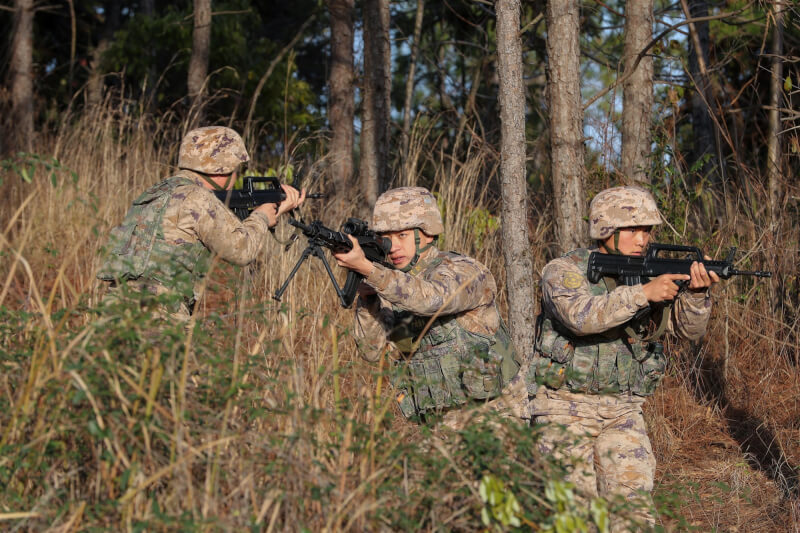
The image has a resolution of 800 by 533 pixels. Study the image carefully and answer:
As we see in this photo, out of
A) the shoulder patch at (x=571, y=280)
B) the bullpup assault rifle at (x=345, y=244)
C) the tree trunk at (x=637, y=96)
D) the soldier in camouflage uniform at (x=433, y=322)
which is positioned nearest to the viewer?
the bullpup assault rifle at (x=345, y=244)

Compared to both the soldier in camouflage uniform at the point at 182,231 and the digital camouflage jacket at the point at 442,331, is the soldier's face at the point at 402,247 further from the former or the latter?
the soldier in camouflage uniform at the point at 182,231

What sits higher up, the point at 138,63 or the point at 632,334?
the point at 138,63

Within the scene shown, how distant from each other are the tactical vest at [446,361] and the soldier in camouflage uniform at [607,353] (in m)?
0.24

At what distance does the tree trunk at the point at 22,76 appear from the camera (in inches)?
447

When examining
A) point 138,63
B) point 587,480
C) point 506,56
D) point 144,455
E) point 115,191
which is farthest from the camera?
point 138,63

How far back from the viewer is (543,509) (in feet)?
9.95

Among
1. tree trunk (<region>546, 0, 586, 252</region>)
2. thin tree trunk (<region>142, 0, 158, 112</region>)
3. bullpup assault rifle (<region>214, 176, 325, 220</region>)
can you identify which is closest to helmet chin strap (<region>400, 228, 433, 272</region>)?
bullpup assault rifle (<region>214, 176, 325, 220</region>)

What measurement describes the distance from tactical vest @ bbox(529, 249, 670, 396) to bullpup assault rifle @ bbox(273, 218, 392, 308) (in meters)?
0.91

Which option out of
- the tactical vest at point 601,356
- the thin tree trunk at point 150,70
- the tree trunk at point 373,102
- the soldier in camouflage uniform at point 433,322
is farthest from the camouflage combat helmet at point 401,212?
the thin tree trunk at point 150,70

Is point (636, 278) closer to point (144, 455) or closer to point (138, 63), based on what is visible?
point (144, 455)

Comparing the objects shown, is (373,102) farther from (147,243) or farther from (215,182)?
(147,243)

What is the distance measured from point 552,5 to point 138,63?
33.3 ft

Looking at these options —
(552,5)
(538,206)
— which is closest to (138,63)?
(538,206)

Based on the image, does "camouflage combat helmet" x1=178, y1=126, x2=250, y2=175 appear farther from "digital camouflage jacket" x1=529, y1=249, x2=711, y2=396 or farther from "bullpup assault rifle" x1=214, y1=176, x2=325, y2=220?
"digital camouflage jacket" x1=529, y1=249, x2=711, y2=396
